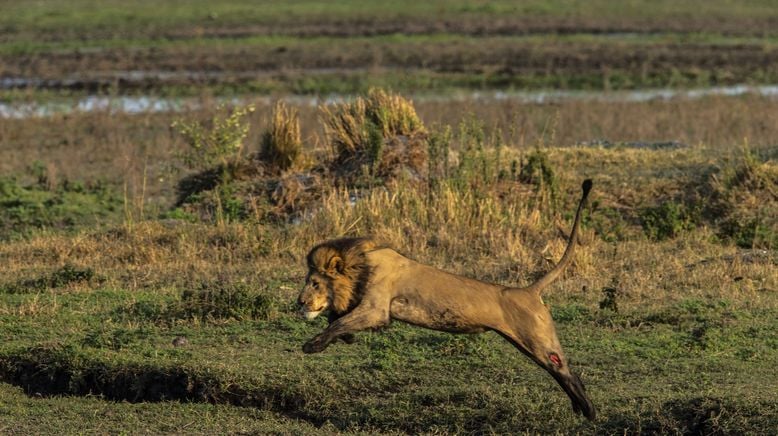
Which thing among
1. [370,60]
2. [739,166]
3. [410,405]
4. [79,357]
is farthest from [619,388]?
[370,60]

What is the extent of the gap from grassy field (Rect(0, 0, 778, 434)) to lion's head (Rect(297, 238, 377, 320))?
1229 millimetres

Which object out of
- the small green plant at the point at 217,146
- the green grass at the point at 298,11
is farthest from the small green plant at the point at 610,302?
the green grass at the point at 298,11

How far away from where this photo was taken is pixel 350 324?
18.2ft

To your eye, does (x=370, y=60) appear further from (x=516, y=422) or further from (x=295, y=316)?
(x=516, y=422)

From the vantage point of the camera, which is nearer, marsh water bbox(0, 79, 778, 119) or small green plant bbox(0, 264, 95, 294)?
small green plant bbox(0, 264, 95, 294)

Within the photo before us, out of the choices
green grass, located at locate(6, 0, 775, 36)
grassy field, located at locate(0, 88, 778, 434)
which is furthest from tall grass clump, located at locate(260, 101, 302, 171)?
green grass, located at locate(6, 0, 775, 36)

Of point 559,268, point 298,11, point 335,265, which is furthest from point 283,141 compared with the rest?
point 298,11

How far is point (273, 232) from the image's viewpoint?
463 inches

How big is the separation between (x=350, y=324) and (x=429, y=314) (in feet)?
1.41

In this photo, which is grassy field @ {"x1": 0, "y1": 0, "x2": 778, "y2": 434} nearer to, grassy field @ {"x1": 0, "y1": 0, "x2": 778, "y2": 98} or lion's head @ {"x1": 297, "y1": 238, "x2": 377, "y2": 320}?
lion's head @ {"x1": 297, "y1": 238, "x2": 377, "y2": 320}

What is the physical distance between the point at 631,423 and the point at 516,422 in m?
0.61

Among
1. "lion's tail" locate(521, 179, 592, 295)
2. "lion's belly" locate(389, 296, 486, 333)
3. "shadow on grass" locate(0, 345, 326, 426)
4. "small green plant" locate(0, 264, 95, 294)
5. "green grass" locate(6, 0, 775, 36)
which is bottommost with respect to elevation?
"green grass" locate(6, 0, 775, 36)

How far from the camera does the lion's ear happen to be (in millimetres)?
5727

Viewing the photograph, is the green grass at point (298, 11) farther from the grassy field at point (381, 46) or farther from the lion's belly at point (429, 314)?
the lion's belly at point (429, 314)
